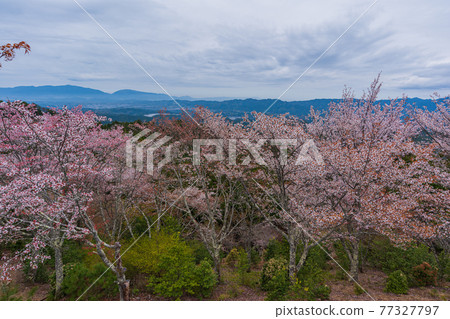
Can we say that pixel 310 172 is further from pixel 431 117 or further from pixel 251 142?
pixel 431 117

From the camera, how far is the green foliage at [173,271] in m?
8.09

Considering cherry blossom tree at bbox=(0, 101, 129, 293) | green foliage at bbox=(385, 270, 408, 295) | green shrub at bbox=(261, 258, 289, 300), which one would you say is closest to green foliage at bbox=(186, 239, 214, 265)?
green shrub at bbox=(261, 258, 289, 300)

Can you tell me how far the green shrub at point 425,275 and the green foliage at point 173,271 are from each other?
861cm

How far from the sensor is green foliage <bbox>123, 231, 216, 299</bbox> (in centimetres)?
809

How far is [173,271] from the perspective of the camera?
318 inches

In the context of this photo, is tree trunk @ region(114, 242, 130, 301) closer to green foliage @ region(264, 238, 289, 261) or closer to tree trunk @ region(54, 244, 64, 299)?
tree trunk @ region(54, 244, 64, 299)

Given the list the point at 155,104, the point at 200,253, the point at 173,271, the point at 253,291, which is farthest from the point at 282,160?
the point at 155,104

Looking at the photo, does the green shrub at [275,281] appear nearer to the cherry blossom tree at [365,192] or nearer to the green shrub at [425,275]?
the cherry blossom tree at [365,192]

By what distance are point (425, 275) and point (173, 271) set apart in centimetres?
1036

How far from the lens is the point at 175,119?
46.0ft

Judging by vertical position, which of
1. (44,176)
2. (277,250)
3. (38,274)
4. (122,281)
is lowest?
(38,274)

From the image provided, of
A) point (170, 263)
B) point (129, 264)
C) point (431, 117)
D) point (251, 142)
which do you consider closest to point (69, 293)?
point (129, 264)

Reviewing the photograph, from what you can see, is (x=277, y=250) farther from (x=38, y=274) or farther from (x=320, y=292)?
(x=38, y=274)

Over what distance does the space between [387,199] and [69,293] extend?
1296 cm
